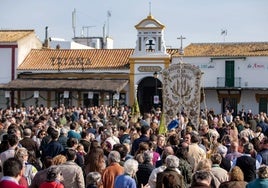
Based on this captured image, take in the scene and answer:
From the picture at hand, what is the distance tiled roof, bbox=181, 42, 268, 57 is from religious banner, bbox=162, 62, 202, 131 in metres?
17.8

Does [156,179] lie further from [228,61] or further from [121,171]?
[228,61]

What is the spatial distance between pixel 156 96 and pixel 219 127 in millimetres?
20978

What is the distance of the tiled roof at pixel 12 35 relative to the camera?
45631 millimetres

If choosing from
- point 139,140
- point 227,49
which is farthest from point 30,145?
point 227,49

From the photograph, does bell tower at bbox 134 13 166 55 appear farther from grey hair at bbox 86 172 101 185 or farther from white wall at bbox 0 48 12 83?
grey hair at bbox 86 172 101 185

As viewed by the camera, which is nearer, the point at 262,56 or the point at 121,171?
the point at 121,171

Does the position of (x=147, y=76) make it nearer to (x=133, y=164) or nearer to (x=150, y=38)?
(x=150, y=38)

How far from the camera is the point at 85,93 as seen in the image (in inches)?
1704

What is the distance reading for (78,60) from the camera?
150 feet

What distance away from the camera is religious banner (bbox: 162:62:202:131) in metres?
24.1

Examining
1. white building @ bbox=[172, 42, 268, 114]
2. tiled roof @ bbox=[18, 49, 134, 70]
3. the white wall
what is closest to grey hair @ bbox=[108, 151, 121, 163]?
white building @ bbox=[172, 42, 268, 114]

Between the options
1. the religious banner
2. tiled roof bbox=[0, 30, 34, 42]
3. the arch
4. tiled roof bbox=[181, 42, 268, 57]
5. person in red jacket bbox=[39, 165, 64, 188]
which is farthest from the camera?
tiled roof bbox=[0, 30, 34, 42]

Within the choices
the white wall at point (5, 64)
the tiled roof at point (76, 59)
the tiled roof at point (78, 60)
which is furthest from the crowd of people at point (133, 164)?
the white wall at point (5, 64)

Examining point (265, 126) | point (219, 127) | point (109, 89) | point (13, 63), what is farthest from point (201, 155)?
point (13, 63)
